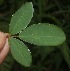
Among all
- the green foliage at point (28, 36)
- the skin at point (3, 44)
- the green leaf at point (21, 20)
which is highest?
the green leaf at point (21, 20)

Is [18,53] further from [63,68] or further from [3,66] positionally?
[63,68]

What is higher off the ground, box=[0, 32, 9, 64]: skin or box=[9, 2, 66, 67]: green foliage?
box=[9, 2, 66, 67]: green foliage

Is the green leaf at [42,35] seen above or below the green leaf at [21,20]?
below

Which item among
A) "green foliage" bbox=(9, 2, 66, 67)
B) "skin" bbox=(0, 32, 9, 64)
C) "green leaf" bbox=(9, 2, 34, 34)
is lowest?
"skin" bbox=(0, 32, 9, 64)

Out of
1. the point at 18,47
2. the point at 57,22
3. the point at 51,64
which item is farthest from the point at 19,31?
the point at 51,64
